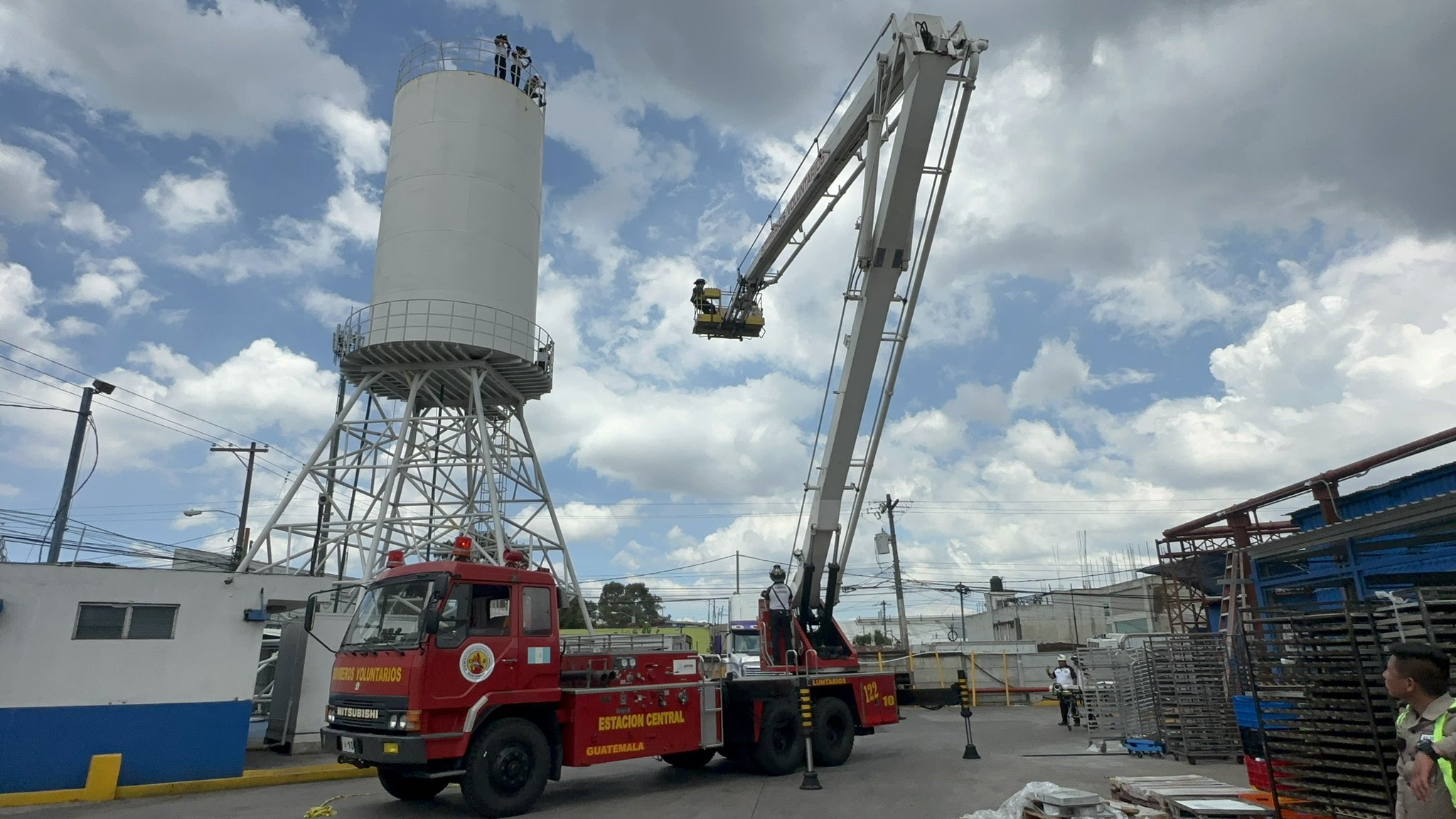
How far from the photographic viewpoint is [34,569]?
1172cm

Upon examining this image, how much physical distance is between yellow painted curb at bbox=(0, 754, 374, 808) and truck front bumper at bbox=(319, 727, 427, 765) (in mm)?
4158

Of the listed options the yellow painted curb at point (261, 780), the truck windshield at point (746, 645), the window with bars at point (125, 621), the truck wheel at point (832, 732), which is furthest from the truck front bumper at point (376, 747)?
the truck windshield at point (746, 645)

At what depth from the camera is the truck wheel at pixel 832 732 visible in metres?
12.9

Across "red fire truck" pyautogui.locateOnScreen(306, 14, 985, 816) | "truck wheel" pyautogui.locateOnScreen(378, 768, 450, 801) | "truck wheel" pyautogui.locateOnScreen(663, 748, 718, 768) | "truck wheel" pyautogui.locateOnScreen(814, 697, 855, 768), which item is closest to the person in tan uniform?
"red fire truck" pyautogui.locateOnScreen(306, 14, 985, 816)

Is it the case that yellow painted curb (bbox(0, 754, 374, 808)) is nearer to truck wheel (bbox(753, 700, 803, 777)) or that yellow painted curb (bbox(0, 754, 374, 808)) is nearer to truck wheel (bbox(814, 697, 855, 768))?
truck wheel (bbox(753, 700, 803, 777))

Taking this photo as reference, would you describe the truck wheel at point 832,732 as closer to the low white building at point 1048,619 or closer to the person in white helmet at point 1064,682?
the person in white helmet at point 1064,682

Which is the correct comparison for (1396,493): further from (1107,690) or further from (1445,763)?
(1445,763)

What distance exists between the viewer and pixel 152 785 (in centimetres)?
1183

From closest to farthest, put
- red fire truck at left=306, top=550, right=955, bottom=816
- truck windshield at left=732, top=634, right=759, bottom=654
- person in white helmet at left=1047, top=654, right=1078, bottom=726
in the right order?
red fire truck at left=306, top=550, right=955, bottom=816 < person in white helmet at left=1047, top=654, right=1078, bottom=726 < truck windshield at left=732, top=634, right=759, bottom=654

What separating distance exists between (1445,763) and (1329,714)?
3.32 meters

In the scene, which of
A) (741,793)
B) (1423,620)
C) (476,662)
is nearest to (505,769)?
(476,662)

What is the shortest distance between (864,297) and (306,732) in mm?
12607

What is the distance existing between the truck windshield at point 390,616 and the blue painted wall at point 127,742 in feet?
14.2

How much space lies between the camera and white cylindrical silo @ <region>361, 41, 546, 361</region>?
18891 mm
